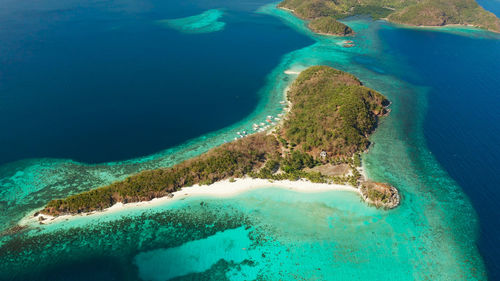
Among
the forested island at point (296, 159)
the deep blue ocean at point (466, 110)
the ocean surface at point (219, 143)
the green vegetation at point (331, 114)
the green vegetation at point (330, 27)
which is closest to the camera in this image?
the ocean surface at point (219, 143)

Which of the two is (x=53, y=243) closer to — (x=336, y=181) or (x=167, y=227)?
(x=167, y=227)

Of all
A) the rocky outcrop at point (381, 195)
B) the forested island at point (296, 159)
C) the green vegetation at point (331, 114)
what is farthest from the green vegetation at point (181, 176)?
the rocky outcrop at point (381, 195)

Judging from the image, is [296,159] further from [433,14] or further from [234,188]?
[433,14]

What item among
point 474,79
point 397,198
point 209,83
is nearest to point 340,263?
point 397,198

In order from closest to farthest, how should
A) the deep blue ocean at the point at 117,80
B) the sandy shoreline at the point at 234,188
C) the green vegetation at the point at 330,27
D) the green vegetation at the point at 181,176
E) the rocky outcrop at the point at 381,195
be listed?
1. the green vegetation at the point at 181,176
2. the sandy shoreline at the point at 234,188
3. the rocky outcrop at the point at 381,195
4. the deep blue ocean at the point at 117,80
5. the green vegetation at the point at 330,27

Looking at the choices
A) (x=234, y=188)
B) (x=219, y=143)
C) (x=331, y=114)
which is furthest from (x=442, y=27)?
(x=234, y=188)

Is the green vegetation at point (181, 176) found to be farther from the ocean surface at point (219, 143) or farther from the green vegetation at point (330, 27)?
the green vegetation at point (330, 27)
